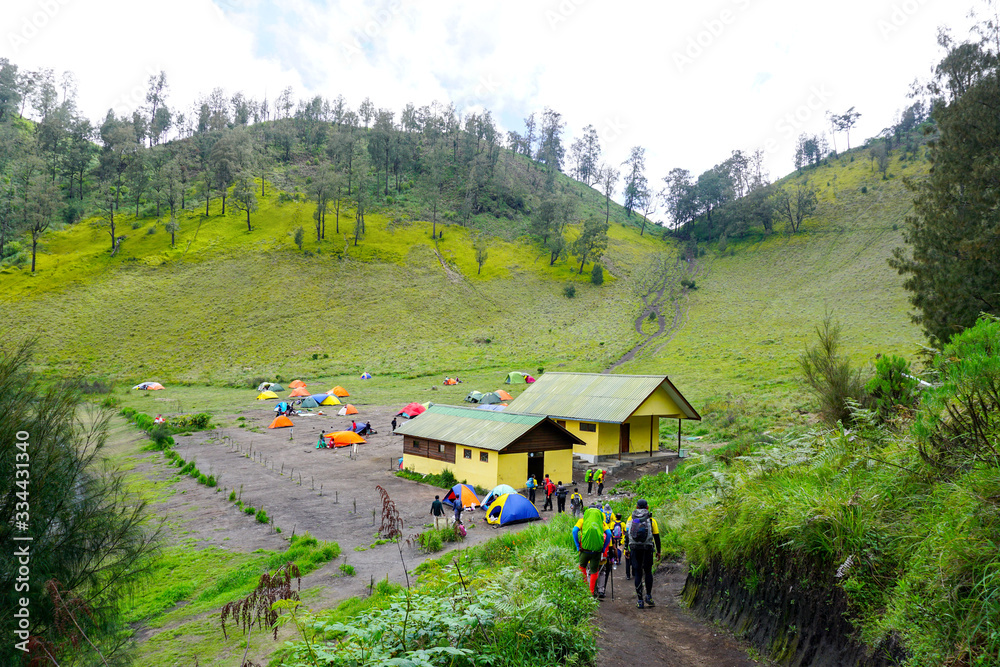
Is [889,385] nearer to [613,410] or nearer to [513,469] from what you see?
[513,469]

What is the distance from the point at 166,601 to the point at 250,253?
66780 millimetres

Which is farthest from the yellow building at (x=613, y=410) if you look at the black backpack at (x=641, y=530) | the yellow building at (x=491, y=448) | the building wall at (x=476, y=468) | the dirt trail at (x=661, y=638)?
the dirt trail at (x=661, y=638)

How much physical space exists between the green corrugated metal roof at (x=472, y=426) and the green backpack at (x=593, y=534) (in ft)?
40.6

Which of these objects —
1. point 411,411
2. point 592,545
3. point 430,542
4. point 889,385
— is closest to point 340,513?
point 430,542

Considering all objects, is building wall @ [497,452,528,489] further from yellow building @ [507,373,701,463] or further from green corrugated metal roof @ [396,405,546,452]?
yellow building @ [507,373,701,463]

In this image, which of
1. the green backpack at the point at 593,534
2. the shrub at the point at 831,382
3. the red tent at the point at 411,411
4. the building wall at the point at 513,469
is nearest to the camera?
the green backpack at the point at 593,534

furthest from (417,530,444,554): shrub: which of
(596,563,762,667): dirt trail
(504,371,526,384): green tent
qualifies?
(504,371,526,384): green tent

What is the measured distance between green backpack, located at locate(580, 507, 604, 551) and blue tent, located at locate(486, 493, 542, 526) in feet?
29.2

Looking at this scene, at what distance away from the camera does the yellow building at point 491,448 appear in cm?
2111

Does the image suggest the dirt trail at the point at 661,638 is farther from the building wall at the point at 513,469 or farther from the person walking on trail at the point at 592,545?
the building wall at the point at 513,469

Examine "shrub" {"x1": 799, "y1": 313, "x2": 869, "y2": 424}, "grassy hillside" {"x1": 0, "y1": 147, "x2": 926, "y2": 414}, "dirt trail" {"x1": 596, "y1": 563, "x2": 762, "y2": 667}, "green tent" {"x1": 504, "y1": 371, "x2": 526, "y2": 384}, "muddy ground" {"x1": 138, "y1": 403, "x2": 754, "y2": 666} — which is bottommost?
"muddy ground" {"x1": 138, "y1": 403, "x2": 754, "y2": 666}

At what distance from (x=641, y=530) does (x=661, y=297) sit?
2895 inches

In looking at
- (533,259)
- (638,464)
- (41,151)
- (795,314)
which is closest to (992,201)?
(638,464)

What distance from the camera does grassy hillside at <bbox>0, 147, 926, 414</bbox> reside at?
49781 millimetres
